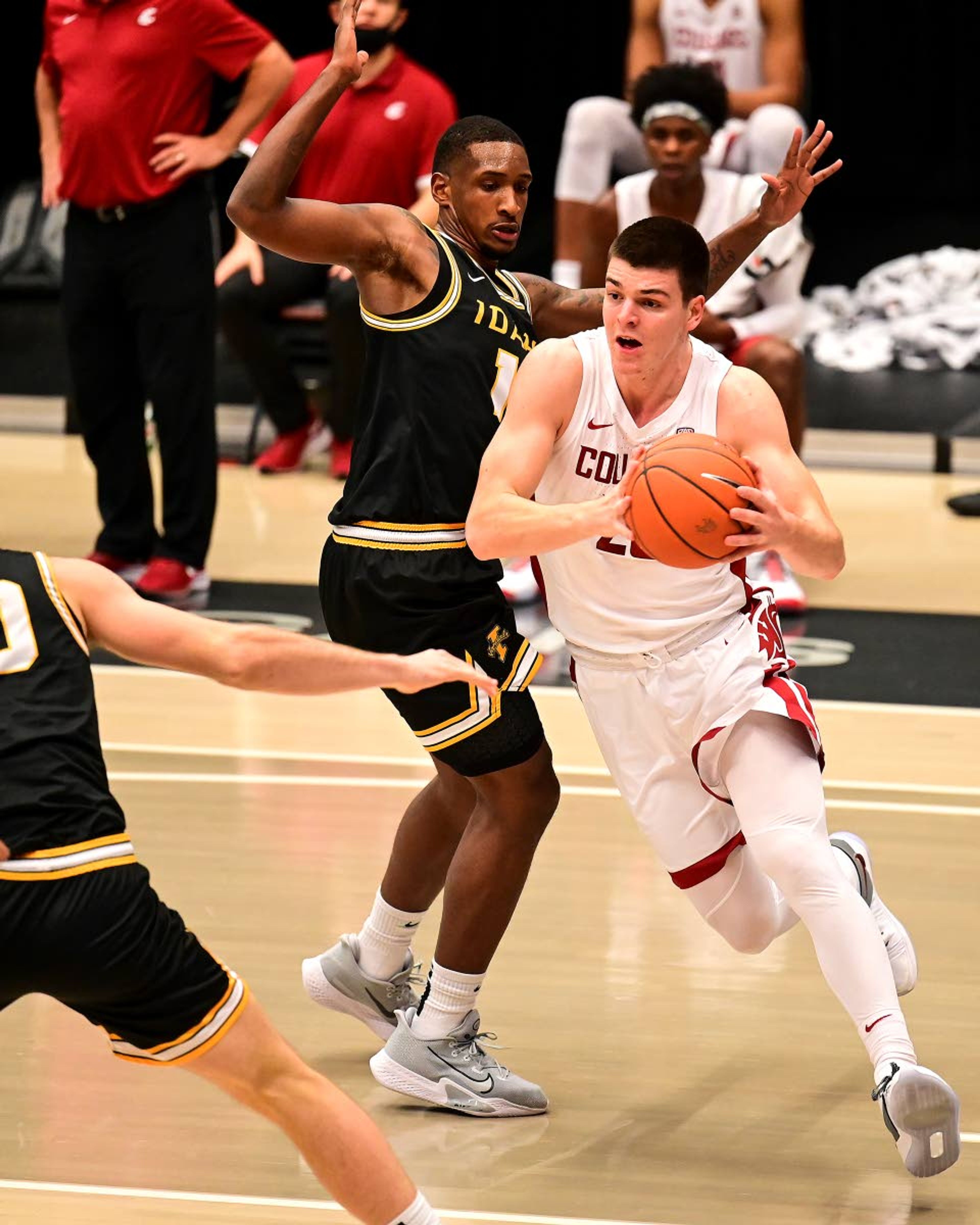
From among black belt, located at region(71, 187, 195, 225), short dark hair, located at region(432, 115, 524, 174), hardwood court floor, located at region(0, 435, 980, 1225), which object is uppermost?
short dark hair, located at region(432, 115, 524, 174)

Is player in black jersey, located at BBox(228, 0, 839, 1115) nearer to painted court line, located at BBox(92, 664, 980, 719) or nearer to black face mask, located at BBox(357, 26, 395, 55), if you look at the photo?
painted court line, located at BBox(92, 664, 980, 719)

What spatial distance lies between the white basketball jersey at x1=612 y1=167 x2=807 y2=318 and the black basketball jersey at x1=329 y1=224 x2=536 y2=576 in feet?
12.3

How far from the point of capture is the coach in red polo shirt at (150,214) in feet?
25.0

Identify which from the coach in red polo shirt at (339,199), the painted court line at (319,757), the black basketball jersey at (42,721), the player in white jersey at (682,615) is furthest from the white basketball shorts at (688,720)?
the coach in red polo shirt at (339,199)

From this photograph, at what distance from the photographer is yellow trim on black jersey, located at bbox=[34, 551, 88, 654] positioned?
294cm

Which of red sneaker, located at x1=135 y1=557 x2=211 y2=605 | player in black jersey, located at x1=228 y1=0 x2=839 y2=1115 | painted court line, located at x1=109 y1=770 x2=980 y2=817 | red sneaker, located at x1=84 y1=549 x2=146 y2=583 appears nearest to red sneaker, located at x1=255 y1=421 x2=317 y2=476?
red sneaker, located at x1=84 y1=549 x2=146 y2=583

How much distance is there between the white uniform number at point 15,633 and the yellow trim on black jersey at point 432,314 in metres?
1.44

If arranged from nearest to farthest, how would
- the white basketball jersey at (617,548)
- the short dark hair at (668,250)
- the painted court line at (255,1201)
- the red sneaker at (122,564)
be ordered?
the painted court line at (255,1201), the short dark hair at (668,250), the white basketball jersey at (617,548), the red sneaker at (122,564)

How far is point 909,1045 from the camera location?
368 cm

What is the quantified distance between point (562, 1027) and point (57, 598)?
73.8 inches

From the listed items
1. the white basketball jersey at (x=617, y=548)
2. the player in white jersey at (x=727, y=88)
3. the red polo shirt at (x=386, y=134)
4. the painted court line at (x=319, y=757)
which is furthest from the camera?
the red polo shirt at (x=386, y=134)

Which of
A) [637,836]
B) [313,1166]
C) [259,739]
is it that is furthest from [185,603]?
[313,1166]

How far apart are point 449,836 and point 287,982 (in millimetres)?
578

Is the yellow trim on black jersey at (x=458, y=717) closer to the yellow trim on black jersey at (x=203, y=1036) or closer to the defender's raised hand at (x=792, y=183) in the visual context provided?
the yellow trim on black jersey at (x=203, y=1036)
